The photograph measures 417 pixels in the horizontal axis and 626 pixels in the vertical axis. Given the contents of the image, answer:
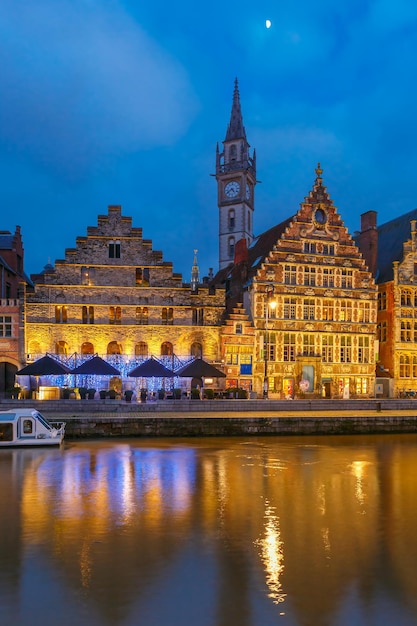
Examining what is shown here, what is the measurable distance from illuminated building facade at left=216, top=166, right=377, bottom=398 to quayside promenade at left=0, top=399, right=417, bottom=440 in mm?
9913

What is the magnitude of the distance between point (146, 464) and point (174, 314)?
21.6 m

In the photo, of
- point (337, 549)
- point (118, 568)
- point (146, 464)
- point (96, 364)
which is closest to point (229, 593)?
point (118, 568)

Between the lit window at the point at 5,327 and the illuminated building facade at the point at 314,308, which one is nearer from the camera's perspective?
the lit window at the point at 5,327

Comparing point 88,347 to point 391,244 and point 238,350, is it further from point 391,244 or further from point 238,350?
point 391,244

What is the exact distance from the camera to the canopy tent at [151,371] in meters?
38.1

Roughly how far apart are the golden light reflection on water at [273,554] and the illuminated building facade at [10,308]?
97.3 feet

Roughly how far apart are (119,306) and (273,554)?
31977mm

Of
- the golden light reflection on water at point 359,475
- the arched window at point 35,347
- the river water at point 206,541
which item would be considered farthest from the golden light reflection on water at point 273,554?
the arched window at point 35,347

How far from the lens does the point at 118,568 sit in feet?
37.0

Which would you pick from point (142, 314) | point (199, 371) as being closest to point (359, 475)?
point (199, 371)

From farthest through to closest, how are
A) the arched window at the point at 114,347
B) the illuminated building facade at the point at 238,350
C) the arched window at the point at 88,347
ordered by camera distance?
1. the illuminated building facade at the point at 238,350
2. the arched window at the point at 114,347
3. the arched window at the point at 88,347

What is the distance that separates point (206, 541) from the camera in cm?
1310

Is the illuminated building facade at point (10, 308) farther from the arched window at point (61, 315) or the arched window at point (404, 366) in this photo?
the arched window at point (404, 366)

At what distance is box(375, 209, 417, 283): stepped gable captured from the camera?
1962 inches
